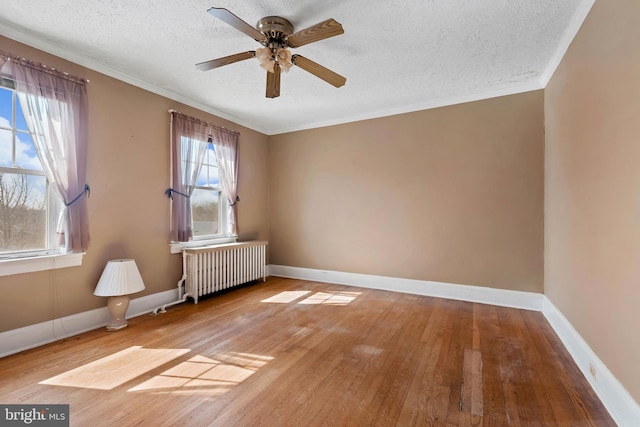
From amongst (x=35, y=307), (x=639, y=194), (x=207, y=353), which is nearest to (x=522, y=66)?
(x=639, y=194)

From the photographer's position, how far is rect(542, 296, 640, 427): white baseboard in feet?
5.09

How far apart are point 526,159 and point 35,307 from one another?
17.9ft

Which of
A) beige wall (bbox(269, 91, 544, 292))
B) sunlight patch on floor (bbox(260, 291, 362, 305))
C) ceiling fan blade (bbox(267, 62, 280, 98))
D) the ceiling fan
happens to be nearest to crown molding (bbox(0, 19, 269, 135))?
the ceiling fan

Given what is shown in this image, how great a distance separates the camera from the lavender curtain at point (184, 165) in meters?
3.71

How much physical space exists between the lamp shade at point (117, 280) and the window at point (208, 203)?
1202 millimetres

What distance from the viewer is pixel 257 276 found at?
4809 millimetres

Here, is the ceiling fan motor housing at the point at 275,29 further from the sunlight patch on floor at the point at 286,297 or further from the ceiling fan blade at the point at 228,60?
the sunlight patch on floor at the point at 286,297

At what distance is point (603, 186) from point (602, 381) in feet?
4.19

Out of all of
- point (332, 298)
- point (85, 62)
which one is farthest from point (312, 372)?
point (85, 62)

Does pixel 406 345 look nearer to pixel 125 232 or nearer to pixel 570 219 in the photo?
pixel 570 219

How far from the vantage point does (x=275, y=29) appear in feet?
7.45

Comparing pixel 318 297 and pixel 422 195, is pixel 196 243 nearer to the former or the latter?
pixel 318 297

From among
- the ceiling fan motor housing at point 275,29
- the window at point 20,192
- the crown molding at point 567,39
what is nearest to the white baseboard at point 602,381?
the crown molding at point 567,39

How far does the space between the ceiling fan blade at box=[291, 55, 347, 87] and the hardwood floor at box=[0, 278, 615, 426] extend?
246 cm
